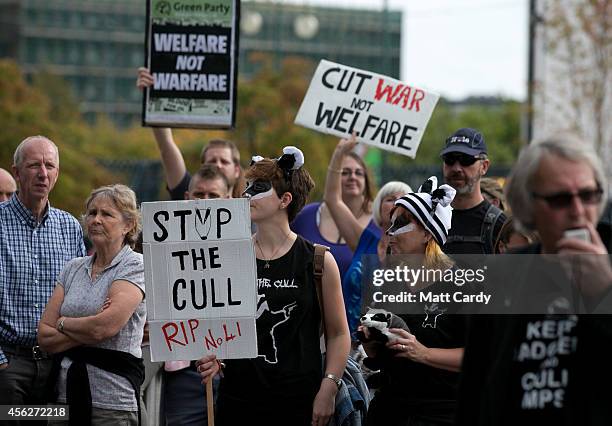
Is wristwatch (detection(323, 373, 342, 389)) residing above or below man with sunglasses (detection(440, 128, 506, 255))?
below

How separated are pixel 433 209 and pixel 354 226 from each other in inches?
92.7

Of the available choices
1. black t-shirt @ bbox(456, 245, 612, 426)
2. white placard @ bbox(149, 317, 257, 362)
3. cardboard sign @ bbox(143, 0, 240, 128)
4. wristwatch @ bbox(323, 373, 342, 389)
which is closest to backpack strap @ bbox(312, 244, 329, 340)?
wristwatch @ bbox(323, 373, 342, 389)

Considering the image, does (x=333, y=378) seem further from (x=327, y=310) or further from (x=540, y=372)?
(x=540, y=372)

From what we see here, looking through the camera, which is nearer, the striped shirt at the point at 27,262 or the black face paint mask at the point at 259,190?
the black face paint mask at the point at 259,190

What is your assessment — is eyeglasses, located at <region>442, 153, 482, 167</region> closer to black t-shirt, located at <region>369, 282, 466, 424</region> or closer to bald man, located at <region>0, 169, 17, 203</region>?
black t-shirt, located at <region>369, 282, 466, 424</region>

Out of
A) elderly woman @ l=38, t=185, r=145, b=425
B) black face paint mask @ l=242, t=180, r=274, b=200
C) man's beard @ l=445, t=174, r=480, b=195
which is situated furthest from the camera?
man's beard @ l=445, t=174, r=480, b=195

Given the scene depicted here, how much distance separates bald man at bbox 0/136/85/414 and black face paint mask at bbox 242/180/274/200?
164 centimetres

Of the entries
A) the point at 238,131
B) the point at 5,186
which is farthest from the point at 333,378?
the point at 238,131

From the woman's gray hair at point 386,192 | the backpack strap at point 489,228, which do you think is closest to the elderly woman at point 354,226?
the woman's gray hair at point 386,192

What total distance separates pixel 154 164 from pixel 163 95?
19235mm

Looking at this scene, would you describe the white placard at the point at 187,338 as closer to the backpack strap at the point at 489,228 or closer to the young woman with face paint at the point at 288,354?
the young woman with face paint at the point at 288,354

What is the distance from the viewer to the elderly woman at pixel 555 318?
12.3ft

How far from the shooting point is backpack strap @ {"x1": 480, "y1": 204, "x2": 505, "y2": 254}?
22.8 ft

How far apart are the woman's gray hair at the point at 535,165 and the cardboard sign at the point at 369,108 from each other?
16.1ft
